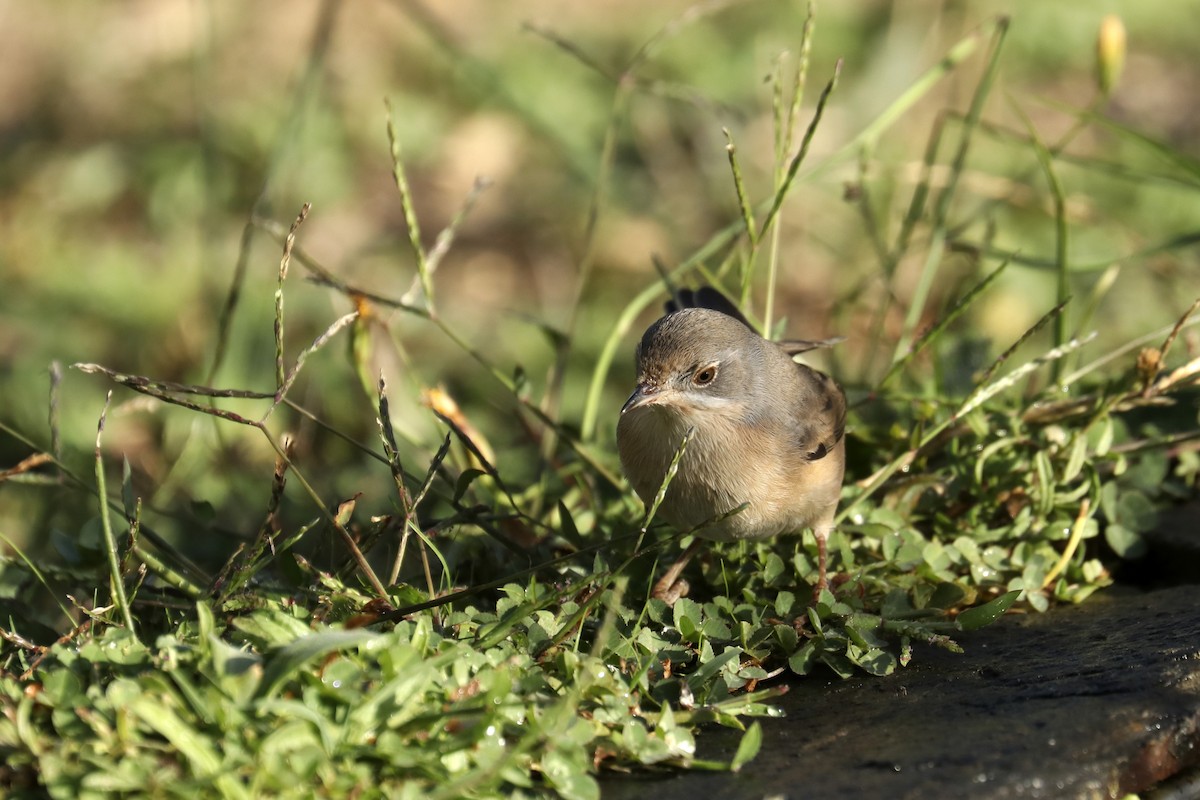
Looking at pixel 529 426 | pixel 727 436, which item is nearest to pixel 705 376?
pixel 727 436

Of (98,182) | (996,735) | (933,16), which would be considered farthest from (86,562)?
(933,16)

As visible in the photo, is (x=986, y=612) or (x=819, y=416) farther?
(x=819, y=416)

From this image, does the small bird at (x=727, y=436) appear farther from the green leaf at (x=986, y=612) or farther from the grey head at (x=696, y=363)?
the green leaf at (x=986, y=612)

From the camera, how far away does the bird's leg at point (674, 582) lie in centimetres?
365

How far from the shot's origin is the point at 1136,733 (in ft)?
9.04

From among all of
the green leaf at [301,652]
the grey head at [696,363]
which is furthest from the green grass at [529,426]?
the grey head at [696,363]

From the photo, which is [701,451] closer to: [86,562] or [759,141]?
[86,562]

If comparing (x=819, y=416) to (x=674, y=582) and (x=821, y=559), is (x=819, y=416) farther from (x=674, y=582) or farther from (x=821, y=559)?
(x=674, y=582)

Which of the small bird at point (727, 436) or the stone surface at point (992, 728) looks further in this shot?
the small bird at point (727, 436)

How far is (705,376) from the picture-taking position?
12.8 ft

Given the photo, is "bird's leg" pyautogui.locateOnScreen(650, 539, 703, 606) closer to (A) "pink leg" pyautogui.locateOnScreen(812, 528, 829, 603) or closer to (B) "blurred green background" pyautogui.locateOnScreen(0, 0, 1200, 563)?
(A) "pink leg" pyautogui.locateOnScreen(812, 528, 829, 603)

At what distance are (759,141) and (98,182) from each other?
14.5 feet

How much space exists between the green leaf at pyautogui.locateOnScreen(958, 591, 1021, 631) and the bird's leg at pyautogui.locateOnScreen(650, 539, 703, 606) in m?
0.78

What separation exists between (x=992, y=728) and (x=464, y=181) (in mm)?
6569
